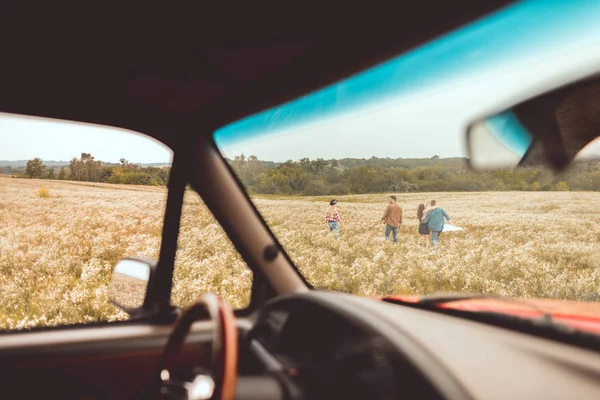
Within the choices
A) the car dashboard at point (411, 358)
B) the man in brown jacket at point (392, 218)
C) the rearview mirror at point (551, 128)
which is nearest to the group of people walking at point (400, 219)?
the man in brown jacket at point (392, 218)

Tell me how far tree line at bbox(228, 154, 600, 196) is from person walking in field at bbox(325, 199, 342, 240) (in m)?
0.28

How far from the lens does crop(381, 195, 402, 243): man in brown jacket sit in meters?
3.48

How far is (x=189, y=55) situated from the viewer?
2.76 meters

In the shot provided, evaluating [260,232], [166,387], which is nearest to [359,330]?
[166,387]

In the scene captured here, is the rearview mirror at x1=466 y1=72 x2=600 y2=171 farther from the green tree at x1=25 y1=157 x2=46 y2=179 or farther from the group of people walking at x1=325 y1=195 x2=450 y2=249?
the green tree at x1=25 y1=157 x2=46 y2=179

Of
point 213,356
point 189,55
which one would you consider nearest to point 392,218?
point 189,55

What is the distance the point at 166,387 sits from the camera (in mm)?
1591

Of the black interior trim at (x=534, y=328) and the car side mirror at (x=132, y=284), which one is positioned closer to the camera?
the black interior trim at (x=534, y=328)

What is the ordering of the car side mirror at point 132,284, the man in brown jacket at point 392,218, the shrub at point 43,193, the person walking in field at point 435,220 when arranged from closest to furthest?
the car side mirror at point 132,284 → the person walking in field at point 435,220 → the man in brown jacket at point 392,218 → the shrub at point 43,193

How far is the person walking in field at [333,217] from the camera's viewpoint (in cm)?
388

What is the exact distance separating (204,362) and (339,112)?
6.04ft

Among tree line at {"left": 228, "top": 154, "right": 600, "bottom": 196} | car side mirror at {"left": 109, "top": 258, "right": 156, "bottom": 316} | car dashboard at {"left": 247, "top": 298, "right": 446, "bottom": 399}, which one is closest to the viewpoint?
car dashboard at {"left": 247, "top": 298, "right": 446, "bottom": 399}

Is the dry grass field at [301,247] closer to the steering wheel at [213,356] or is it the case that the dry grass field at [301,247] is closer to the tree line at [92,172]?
the tree line at [92,172]

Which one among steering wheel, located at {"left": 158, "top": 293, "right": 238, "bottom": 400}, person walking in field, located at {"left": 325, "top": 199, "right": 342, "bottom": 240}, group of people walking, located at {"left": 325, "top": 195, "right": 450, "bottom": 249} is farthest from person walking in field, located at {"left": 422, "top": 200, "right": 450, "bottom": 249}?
steering wheel, located at {"left": 158, "top": 293, "right": 238, "bottom": 400}
